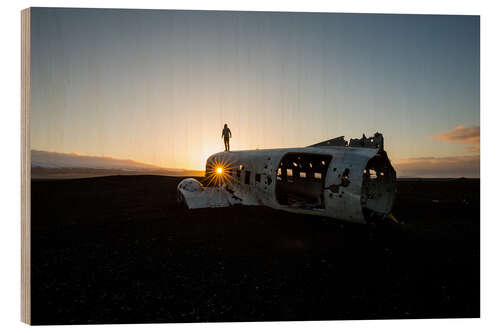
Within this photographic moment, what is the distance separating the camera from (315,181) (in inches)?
541

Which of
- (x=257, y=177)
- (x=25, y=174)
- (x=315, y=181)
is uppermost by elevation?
(x=25, y=174)

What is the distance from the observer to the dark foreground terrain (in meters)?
5.55

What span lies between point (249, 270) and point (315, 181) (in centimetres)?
→ 799

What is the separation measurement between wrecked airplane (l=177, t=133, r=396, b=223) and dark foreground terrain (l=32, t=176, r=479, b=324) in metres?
1.10

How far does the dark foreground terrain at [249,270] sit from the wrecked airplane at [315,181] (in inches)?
43.4

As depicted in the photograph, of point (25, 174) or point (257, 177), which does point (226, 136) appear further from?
point (25, 174)

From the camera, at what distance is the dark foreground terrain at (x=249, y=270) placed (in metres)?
5.55

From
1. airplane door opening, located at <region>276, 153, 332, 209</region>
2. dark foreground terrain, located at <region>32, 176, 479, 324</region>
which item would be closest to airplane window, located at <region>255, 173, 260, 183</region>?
dark foreground terrain, located at <region>32, 176, 479, 324</region>

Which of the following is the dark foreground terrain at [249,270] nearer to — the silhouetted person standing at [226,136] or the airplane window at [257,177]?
the airplane window at [257,177]

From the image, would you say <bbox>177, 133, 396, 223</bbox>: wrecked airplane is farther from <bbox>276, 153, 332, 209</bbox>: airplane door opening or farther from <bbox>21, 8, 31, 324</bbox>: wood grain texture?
<bbox>21, 8, 31, 324</bbox>: wood grain texture

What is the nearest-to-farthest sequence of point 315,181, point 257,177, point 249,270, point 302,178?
point 249,270, point 257,177, point 315,181, point 302,178

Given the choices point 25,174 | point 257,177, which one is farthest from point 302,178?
point 25,174

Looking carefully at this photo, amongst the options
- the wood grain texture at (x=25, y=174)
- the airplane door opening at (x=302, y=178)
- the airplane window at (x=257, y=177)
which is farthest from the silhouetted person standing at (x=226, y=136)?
the wood grain texture at (x=25, y=174)

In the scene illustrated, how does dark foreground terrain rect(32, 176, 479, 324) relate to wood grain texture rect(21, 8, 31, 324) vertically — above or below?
below
